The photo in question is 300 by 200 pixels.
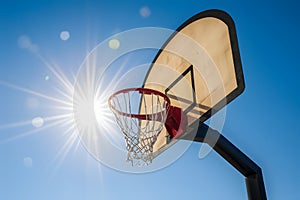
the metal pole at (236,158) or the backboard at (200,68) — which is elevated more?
the backboard at (200,68)

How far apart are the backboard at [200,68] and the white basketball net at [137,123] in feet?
0.49

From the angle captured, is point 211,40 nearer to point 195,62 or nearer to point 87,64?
point 195,62

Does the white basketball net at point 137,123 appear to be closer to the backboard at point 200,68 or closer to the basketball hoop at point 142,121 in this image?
the basketball hoop at point 142,121

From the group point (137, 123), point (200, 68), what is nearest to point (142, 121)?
point (137, 123)

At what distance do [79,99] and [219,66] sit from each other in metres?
1.87

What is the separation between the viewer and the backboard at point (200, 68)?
7.42 ft

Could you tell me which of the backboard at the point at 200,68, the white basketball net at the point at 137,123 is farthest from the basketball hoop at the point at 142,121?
the backboard at the point at 200,68

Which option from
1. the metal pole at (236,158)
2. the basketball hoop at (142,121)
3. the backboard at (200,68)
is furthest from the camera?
the basketball hoop at (142,121)

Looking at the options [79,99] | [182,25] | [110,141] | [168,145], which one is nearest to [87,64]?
[79,99]

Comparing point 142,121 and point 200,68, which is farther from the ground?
point 200,68

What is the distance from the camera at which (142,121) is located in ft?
9.07

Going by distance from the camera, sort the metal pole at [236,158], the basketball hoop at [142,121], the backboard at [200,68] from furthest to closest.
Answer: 1. the basketball hoop at [142,121]
2. the metal pole at [236,158]
3. the backboard at [200,68]

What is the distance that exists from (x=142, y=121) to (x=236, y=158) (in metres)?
0.94

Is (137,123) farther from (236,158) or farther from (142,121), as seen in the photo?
(236,158)
